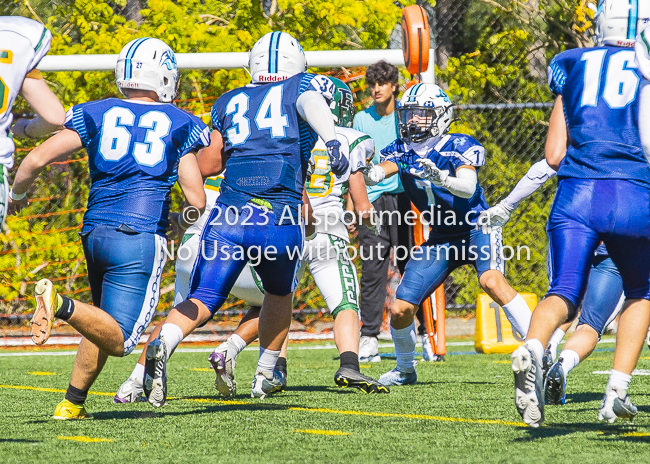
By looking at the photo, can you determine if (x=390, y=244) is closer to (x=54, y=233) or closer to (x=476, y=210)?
(x=476, y=210)

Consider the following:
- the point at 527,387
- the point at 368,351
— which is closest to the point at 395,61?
the point at 368,351

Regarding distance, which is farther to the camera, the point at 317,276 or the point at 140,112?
the point at 317,276

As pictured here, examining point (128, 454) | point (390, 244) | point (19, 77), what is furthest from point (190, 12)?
point (128, 454)

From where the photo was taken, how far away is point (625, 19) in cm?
363

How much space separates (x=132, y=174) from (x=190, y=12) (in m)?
5.36

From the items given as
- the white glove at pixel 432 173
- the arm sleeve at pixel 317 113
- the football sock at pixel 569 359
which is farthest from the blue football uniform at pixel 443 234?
the football sock at pixel 569 359

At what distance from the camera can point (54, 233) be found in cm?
906

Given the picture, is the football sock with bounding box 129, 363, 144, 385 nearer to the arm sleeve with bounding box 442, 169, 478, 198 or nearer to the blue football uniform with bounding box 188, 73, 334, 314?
the blue football uniform with bounding box 188, 73, 334, 314

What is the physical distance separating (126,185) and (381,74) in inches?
143

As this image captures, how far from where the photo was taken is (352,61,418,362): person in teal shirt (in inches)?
295

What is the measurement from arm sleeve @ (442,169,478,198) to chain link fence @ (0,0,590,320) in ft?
10.9

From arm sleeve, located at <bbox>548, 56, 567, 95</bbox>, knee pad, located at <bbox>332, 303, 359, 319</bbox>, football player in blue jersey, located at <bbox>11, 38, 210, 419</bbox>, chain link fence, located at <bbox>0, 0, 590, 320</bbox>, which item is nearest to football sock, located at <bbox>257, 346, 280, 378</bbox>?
knee pad, located at <bbox>332, 303, 359, 319</bbox>

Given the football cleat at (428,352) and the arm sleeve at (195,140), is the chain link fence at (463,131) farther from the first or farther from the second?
the arm sleeve at (195,140)

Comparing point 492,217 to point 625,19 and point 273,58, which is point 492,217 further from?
point 625,19
